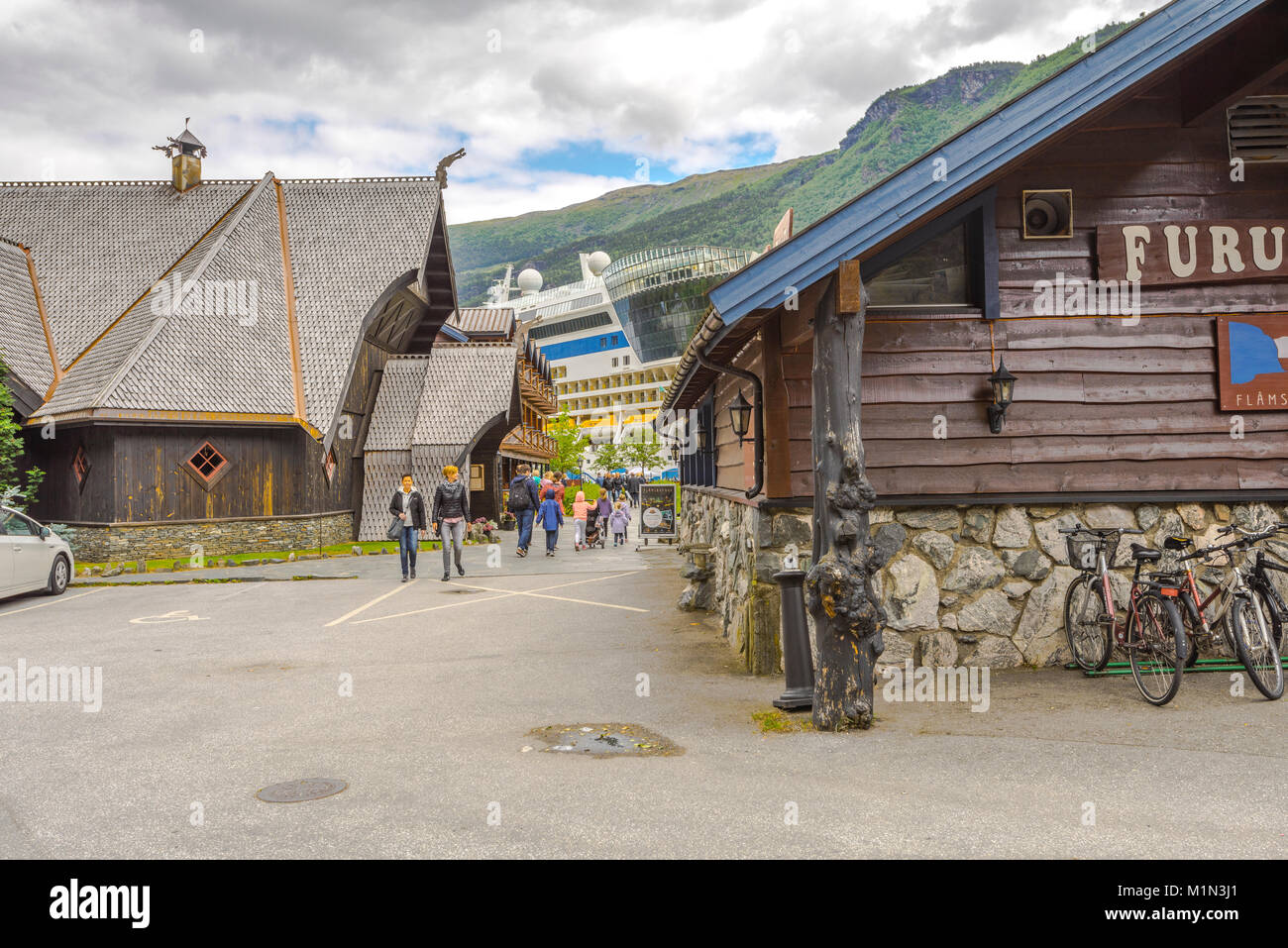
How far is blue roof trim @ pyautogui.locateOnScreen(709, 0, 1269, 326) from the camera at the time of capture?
6.80 m

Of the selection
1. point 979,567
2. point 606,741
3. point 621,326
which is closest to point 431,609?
point 606,741

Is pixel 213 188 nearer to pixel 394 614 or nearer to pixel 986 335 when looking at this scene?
pixel 394 614

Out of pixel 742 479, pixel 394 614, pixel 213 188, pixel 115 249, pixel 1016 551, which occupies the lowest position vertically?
pixel 394 614

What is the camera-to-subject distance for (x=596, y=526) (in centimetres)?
2472

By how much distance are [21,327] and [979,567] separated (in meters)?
26.1

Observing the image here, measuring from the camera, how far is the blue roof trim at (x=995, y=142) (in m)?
6.80

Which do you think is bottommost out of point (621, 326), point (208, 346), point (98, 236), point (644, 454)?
point (644, 454)

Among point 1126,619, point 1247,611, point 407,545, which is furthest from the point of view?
point 407,545

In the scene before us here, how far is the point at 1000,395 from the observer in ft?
26.2

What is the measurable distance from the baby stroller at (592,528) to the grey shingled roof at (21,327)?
554 inches

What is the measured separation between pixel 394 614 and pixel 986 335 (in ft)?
27.9

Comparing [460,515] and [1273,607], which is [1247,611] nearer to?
[1273,607]

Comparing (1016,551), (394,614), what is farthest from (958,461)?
(394,614)

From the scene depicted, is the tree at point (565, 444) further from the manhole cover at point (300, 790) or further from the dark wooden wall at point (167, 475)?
the manhole cover at point (300, 790)
